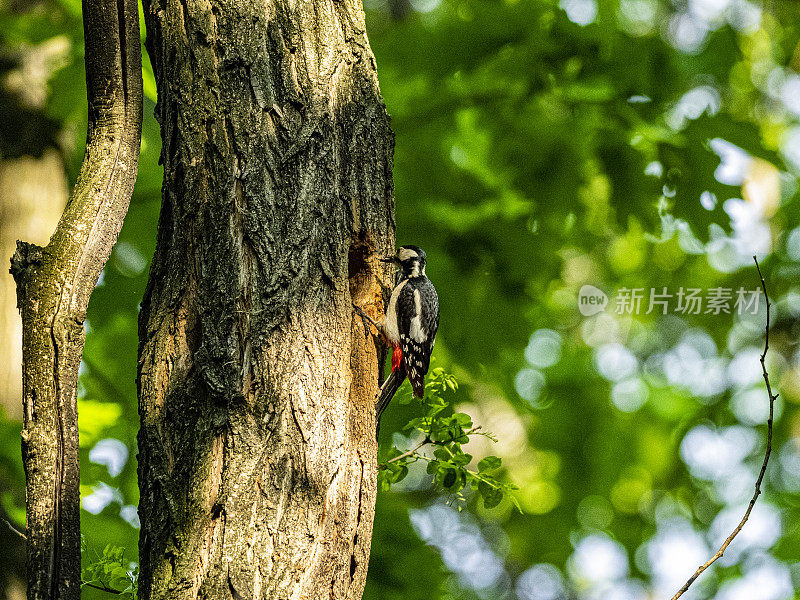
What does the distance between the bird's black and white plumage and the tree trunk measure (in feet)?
1.34

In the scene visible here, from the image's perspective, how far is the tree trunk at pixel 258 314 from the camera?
5.20 ft

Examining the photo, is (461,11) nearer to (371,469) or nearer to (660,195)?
(660,195)

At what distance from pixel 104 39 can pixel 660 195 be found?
3.28m

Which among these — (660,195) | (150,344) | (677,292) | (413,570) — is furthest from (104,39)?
(677,292)

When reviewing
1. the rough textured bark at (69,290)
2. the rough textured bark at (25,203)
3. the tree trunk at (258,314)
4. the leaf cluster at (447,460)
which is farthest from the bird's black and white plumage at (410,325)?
the rough textured bark at (25,203)

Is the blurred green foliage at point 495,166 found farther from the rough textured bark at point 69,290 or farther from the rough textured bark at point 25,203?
the rough textured bark at point 69,290

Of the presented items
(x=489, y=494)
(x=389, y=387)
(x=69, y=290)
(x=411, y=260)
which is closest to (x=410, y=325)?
(x=389, y=387)

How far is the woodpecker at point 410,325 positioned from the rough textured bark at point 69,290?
877 mm

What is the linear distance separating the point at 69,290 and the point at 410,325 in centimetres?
144

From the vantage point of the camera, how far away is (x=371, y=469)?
184 cm

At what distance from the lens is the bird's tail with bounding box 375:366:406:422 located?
88.4 inches

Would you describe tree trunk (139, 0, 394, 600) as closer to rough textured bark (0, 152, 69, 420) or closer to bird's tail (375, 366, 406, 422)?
bird's tail (375, 366, 406, 422)

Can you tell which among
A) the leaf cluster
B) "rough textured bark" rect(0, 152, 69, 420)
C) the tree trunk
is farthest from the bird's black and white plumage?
"rough textured bark" rect(0, 152, 69, 420)

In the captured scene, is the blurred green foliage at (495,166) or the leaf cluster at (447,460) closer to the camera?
the leaf cluster at (447,460)
